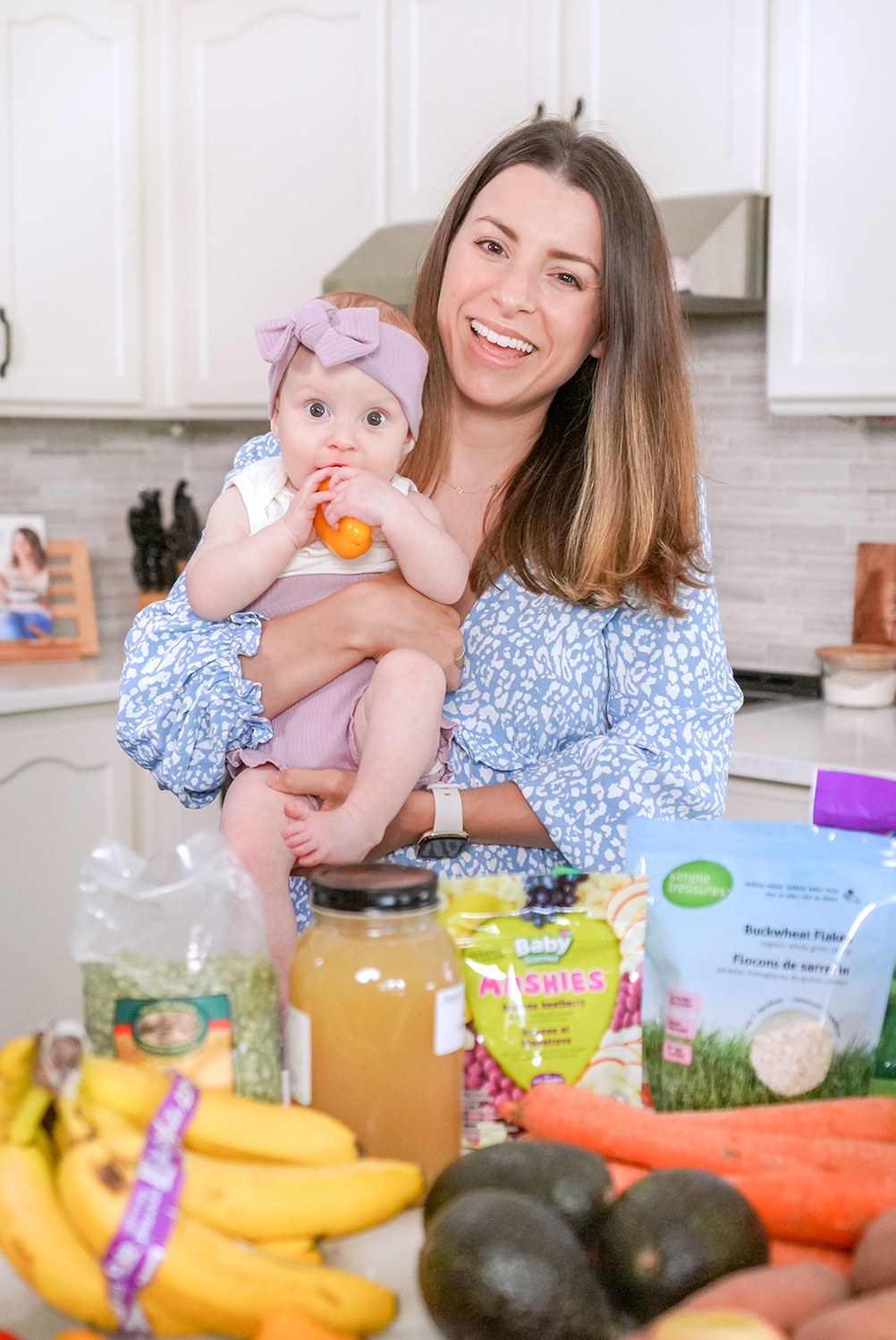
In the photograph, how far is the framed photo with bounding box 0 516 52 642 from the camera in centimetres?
316

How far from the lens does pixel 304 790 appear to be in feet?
4.19

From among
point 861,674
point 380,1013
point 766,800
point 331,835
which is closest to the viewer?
point 380,1013

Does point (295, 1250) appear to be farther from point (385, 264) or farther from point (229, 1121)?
point (385, 264)

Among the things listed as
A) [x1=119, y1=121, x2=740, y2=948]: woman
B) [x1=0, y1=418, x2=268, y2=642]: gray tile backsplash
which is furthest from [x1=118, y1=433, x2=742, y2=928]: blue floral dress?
[x1=0, y1=418, x2=268, y2=642]: gray tile backsplash

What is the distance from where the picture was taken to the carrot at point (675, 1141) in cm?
72

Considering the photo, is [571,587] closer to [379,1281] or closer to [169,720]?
[169,720]

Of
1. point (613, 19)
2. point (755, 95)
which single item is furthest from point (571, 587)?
point (613, 19)

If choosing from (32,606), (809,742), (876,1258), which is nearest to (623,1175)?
(876,1258)

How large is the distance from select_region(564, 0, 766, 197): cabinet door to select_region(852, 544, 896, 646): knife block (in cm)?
78

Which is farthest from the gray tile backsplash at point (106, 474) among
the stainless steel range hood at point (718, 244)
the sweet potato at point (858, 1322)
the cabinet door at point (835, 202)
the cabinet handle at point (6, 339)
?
the sweet potato at point (858, 1322)

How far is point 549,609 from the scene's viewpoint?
1.45 metres

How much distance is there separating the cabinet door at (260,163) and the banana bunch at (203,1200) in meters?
2.62

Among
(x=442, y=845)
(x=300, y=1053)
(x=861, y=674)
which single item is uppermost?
(x=300, y=1053)

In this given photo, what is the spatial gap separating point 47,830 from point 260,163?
5.36 ft
